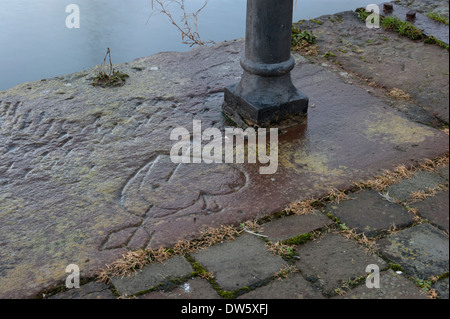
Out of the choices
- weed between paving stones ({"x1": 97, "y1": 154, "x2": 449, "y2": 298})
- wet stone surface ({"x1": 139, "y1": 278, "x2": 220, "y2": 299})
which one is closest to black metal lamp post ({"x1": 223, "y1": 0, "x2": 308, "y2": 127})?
weed between paving stones ({"x1": 97, "y1": 154, "x2": 449, "y2": 298})

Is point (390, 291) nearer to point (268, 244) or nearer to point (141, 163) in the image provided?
point (268, 244)

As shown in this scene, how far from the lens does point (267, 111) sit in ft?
12.8

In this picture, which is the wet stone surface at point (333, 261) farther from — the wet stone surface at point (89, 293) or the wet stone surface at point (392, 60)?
the wet stone surface at point (392, 60)

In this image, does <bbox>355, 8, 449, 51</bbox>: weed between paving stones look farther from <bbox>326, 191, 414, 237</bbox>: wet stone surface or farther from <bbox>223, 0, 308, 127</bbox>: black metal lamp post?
<bbox>326, 191, 414, 237</bbox>: wet stone surface

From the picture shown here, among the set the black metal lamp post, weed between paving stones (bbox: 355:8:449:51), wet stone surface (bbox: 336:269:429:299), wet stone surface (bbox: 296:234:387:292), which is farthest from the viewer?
weed between paving stones (bbox: 355:8:449:51)

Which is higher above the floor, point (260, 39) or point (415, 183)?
point (260, 39)

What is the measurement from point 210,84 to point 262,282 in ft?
8.38

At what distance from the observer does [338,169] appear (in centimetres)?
351

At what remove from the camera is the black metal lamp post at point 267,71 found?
3.74 metres

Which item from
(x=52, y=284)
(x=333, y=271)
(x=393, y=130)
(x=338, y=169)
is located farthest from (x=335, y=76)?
(x=52, y=284)

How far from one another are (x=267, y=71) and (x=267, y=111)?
0.97ft

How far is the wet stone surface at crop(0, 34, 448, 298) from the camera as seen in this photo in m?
2.91
